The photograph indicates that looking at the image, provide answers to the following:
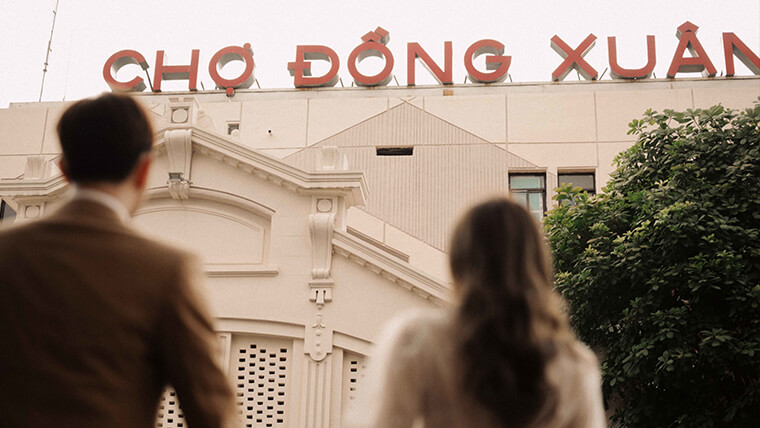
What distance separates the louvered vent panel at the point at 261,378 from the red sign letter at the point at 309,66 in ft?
52.7

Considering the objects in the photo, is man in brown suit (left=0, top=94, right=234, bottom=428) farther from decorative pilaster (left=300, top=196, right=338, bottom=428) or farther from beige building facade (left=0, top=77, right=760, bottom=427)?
decorative pilaster (left=300, top=196, right=338, bottom=428)

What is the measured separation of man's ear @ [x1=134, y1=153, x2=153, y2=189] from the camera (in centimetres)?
259

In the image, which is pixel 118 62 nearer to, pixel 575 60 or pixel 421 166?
pixel 421 166

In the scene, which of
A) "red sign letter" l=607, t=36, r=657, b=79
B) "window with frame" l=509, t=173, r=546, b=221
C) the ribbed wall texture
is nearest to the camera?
the ribbed wall texture

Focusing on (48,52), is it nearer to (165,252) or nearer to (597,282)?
(597,282)

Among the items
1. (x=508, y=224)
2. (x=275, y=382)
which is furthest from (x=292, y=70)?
(x=508, y=224)

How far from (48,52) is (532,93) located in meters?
19.6

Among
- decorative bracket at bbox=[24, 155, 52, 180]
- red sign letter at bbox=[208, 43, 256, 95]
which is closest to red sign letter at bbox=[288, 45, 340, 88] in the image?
red sign letter at bbox=[208, 43, 256, 95]

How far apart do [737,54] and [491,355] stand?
30408 millimetres

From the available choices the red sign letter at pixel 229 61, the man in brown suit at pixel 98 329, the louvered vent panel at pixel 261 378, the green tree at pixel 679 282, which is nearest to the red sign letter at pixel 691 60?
the green tree at pixel 679 282

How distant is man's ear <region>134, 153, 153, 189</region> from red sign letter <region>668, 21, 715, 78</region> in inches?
1127

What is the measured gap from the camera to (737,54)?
97.1ft

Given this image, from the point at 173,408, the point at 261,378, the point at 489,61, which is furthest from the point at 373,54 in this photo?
the point at 173,408

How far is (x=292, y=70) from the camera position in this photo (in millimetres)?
30328
